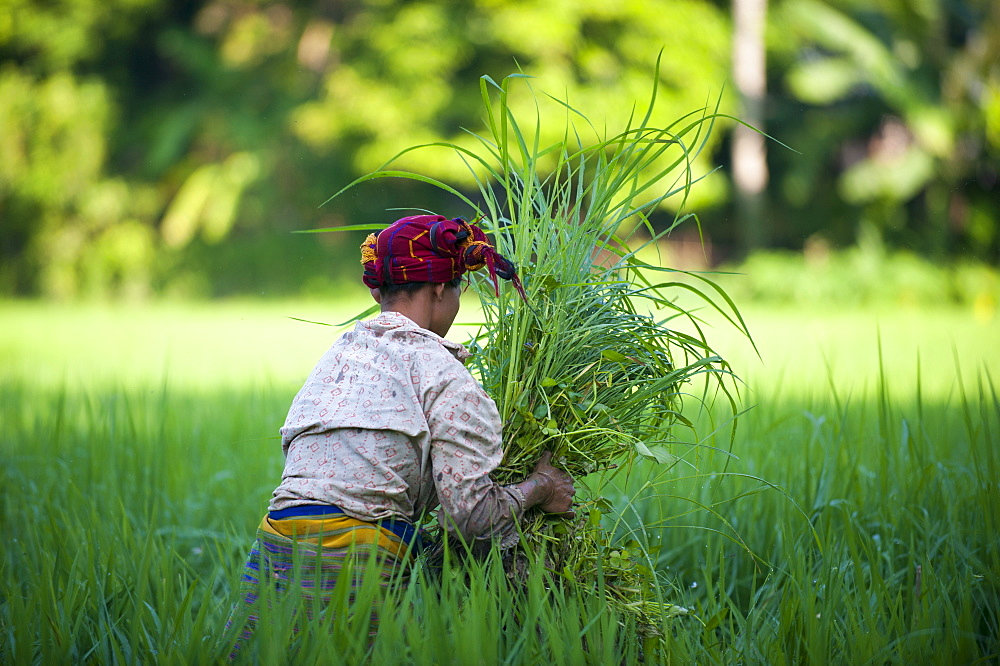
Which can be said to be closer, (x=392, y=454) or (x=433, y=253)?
(x=392, y=454)

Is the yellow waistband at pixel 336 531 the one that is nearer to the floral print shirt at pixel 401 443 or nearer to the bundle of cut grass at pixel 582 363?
the floral print shirt at pixel 401 443

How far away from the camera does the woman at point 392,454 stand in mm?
1693

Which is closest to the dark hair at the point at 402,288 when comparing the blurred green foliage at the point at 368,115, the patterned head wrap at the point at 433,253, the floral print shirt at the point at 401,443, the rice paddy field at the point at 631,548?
the patterned head wrap at the point at 433,253

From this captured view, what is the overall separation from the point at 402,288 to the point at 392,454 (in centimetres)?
38

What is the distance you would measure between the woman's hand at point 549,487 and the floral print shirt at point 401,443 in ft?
0.16

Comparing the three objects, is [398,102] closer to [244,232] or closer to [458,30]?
[458,30]

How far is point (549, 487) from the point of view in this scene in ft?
5.92

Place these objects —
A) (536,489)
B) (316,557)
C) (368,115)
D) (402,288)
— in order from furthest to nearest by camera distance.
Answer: (368,115) → (402,288) → (536,489) → (316,557)

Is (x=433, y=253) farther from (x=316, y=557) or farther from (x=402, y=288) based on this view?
(x=316, y=557)

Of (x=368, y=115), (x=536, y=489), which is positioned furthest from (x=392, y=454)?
(x=368, y=115)

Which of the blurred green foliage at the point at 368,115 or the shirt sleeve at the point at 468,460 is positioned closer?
the shirt sleeve at the point at 468,460

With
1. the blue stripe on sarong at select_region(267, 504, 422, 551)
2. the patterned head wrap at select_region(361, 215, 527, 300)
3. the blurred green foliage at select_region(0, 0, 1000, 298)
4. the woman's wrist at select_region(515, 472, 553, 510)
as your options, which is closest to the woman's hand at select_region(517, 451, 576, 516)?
the woman's wrist at select_region(515, 472, 553, 510)

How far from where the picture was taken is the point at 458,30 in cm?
1627

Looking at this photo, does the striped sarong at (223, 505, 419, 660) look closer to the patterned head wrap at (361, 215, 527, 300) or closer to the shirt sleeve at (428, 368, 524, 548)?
the shirt sleeve at (428, 368, 524, 548)
